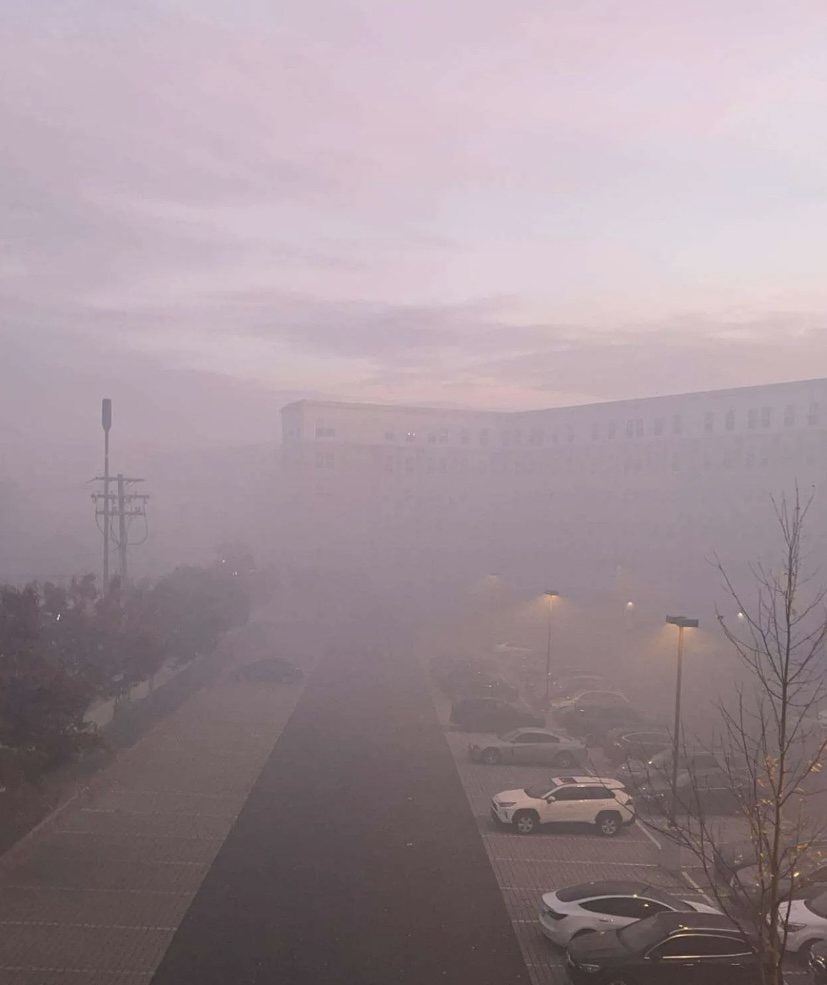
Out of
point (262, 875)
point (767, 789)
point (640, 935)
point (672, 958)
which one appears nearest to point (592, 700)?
point (262, 875)

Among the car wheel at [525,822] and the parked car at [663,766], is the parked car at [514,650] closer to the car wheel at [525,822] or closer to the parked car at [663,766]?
the parked car at [663,766]

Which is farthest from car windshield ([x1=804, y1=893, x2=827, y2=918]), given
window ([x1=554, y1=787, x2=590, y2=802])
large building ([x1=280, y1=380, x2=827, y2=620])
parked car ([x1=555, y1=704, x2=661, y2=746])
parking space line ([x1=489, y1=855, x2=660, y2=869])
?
large building ([x1=280, y1=380, x2=827, y2=620])

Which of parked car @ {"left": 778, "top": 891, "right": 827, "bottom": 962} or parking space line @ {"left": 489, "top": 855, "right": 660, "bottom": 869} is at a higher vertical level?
parked car @ {"left": 778, "top": 891, "right": 827, "bottom": 962}

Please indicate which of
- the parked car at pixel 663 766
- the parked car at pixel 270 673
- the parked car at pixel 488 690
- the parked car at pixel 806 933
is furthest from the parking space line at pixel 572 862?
the parked car at pixel 270 673

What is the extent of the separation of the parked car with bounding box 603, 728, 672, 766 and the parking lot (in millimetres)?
3530

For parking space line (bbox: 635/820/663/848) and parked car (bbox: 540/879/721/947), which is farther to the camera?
parking space line (bbox: 635/820/663/848)

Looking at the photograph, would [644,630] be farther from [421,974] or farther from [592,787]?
[421,974]

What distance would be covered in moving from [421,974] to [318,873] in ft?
9.77

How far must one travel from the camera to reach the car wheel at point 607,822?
1368 cm

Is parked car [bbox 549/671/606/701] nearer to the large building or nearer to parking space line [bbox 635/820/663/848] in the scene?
parking space line [bbox 635/820/663/848]

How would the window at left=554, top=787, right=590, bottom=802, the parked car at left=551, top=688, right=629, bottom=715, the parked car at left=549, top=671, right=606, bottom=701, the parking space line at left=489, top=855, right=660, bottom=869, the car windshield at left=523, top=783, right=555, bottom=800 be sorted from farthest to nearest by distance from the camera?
1. the parked car at left=549, top=671, right=606, bottom=701
2. the parked car at left=551, top=688, right=629, bottom=715
3. the car windshield at left=523, top=783, right=555, bottom=800
4. the window at left=554, top=787, right=590, bottom=802
5. the parking space line at left=489, top=855, right=660, bottom=869

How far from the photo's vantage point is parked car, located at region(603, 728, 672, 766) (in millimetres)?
17797

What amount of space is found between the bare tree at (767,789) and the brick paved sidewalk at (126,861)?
19.9 ft

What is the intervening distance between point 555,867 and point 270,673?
1595 cm
